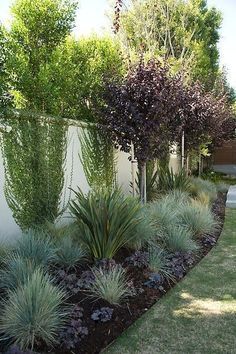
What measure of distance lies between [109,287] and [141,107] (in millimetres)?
5026

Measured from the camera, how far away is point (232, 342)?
349 centimetres

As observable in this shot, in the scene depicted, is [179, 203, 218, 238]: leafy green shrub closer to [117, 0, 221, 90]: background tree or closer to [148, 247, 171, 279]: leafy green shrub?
[148, 247, 171, 279]: leafy green shrub

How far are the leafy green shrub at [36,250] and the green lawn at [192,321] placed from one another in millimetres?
1342

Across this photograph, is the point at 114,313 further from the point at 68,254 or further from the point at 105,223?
the point at 105,223

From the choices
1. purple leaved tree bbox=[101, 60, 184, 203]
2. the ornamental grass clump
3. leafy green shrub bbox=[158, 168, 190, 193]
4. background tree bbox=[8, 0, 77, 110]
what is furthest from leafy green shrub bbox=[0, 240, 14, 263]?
leafy green shrub bbox=[158, 168, 190, 193]

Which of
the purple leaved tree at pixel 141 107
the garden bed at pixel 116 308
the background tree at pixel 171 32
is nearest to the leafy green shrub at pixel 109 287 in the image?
the garden bed at pixel 116 308

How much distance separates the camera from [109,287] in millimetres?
4133

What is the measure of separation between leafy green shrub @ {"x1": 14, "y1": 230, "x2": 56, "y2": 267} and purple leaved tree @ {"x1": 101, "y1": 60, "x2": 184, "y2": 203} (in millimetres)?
4040

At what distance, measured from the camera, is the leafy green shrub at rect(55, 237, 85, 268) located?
4902 millimetres

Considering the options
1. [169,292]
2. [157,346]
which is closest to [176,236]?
[169,292]

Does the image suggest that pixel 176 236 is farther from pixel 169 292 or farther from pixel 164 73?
pixel 164 73

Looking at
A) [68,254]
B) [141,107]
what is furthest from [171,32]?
[68,254]

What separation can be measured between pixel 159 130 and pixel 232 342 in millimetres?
5961

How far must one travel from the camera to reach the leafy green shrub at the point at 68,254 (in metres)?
4.90
